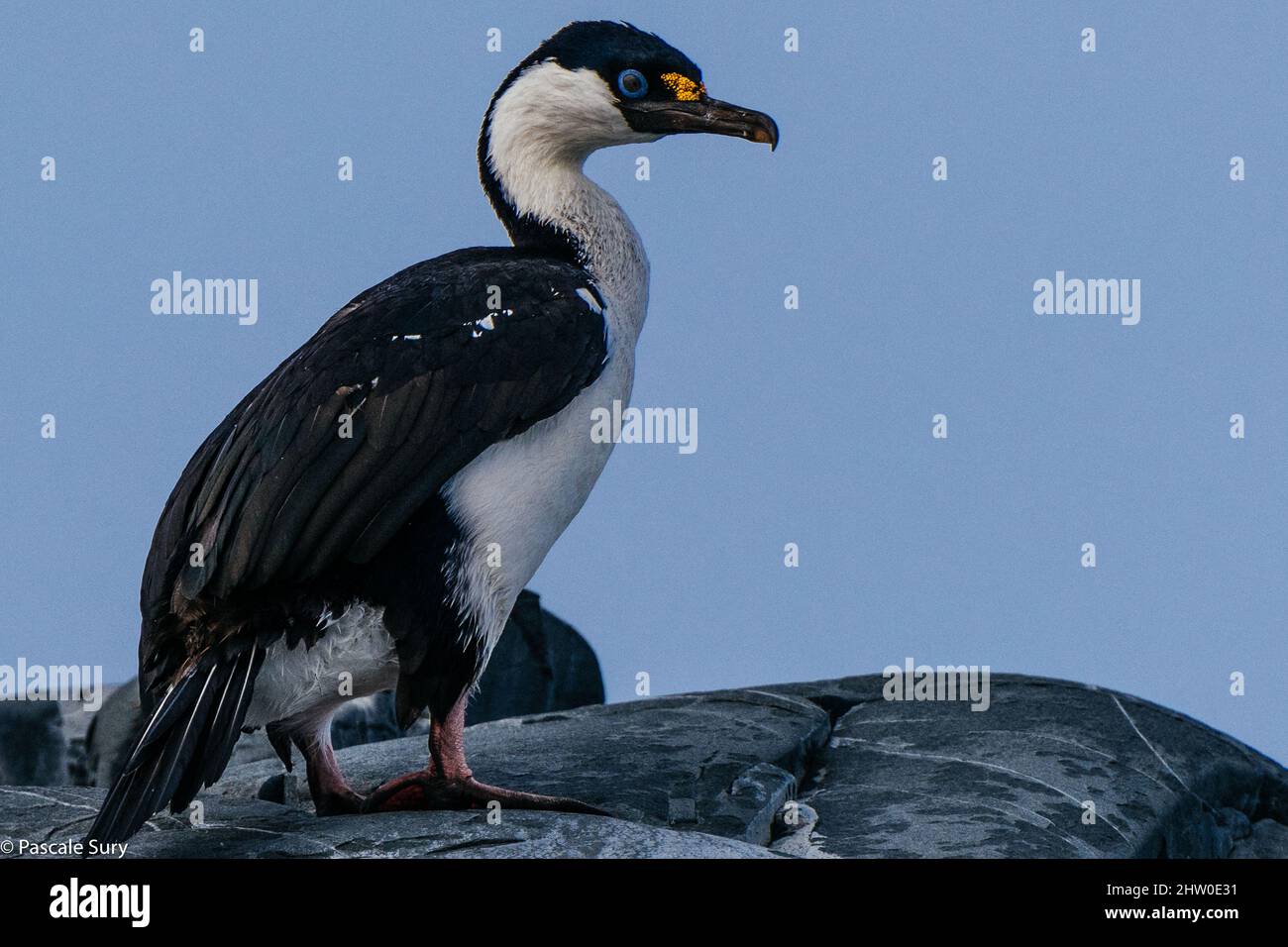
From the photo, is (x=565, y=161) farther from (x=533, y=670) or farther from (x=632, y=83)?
(x=533, y=670)

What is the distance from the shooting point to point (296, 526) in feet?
16.2

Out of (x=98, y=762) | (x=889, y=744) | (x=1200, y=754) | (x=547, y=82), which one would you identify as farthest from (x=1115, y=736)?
(x=98, y=762)

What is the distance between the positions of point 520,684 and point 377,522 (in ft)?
13.4

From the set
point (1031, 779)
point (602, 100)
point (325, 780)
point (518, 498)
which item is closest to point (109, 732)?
point (325, 780)

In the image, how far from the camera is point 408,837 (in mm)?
4988

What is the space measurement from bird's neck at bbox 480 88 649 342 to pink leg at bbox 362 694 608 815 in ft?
4.91

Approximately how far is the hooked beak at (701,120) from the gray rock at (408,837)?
247 cm

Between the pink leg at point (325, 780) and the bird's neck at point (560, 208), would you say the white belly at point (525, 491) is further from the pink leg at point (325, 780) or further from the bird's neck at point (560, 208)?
the pink leg at point (325, 780)

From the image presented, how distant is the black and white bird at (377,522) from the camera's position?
4.95 metres

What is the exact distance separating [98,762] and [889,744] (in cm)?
459

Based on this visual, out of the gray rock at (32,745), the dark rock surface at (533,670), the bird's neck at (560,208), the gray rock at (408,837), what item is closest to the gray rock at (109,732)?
the gray rock at (32,745)
